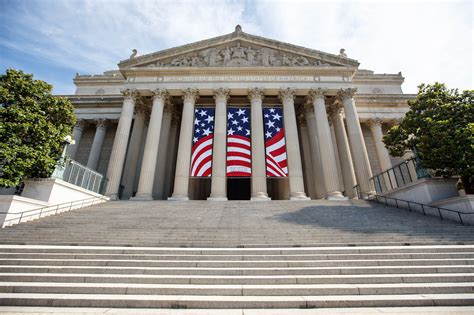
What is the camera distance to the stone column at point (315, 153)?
21.2 metres

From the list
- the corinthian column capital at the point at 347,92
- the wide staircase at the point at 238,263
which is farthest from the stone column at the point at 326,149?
the wide staircase at the point at 238,263

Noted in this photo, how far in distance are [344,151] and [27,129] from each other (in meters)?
23.5

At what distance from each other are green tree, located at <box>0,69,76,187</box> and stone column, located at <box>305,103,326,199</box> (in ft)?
66.3

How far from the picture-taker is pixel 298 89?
21.8m

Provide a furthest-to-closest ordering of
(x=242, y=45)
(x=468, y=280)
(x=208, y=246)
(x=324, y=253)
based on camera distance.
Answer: (x=242, y=45) < (x=208, y=246) < (x=324, y=253) < (x=468, y=280)

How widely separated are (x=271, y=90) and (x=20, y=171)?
1908 centimetres

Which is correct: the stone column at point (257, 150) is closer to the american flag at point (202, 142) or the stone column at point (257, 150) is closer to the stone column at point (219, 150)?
the stone column at point (219, 150)

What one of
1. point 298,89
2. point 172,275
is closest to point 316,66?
point 298,89

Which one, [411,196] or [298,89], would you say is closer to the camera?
[411,196]

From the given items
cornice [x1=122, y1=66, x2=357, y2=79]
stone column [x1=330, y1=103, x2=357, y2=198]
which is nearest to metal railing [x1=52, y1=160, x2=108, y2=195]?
cornice [x1=122, y1=66, x2=357, y2=79]

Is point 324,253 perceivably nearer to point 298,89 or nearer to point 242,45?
point 298,89

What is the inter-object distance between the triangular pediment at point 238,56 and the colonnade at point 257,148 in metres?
3.22

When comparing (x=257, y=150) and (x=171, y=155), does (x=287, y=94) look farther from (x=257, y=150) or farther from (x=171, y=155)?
(x=171, y=155)

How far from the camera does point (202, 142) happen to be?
64.3 feet
